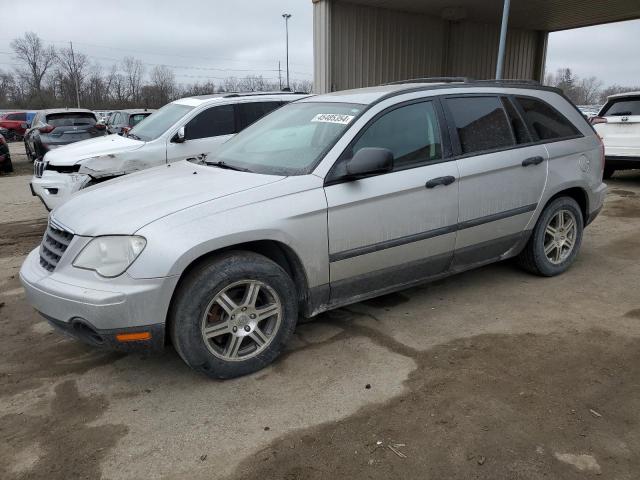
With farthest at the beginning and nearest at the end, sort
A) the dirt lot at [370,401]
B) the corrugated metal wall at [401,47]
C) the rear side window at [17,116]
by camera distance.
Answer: the rear side window at [17,116]
the corrugated metal wall at [401,47]
the dirt lot at [370,401]

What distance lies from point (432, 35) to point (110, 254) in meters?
14.8

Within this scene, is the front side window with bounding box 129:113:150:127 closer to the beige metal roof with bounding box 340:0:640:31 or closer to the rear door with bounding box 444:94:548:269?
the beige metal roof with bounding box 340:0:640:31

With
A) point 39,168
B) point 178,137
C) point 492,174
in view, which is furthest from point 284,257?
point 39,168

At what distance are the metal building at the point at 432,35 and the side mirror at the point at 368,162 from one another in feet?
31.8

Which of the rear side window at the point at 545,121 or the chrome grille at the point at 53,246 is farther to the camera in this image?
the rear side window at the point at 545,121

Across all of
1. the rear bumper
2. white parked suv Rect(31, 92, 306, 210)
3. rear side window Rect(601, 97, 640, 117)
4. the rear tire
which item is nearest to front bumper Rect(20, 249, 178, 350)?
white parked suv Rect(31, 92, 306, 210)

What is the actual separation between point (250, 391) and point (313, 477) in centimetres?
83

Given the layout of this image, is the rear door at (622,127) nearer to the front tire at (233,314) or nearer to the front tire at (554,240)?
the front tire at (554,240)

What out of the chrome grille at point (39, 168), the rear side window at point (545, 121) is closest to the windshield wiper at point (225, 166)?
the rear side window at point (545, 121)

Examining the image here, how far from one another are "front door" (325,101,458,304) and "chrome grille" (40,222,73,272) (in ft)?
5.34

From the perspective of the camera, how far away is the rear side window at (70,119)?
12165 millimetres

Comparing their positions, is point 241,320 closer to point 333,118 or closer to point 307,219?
point 307,219

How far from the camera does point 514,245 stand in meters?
4.49

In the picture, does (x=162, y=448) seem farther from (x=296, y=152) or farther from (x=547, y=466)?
(x=296, y=152)
